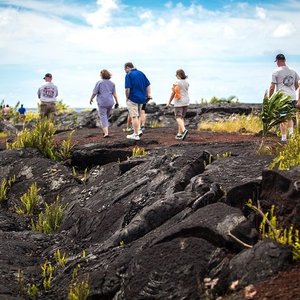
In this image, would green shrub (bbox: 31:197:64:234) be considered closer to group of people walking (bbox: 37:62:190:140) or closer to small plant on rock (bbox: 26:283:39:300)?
small plant on rock (bbox: 26:283:39:300)

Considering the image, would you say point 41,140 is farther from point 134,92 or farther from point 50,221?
point 50,221

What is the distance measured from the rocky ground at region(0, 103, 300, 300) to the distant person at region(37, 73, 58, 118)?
23.0ft

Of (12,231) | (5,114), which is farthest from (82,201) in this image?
(5,114)

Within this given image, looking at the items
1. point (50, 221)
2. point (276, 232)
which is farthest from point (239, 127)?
point (276, 232)

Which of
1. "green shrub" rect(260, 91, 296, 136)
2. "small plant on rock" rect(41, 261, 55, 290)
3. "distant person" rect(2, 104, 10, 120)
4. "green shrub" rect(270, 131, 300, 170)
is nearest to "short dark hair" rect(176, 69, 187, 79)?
"green shrub" rect(260, 91, 296, 136)

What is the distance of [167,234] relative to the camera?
649 cm

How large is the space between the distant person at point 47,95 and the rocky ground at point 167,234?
7017 millimetres

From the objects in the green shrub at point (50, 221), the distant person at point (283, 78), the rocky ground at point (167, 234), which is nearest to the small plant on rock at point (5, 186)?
the rocky ground at point (167, 234)

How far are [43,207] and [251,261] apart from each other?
23.0ft

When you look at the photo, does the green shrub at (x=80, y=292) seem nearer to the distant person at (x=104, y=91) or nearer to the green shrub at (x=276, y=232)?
the green shrub at (x=276, y=232)

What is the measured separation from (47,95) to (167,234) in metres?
12.7

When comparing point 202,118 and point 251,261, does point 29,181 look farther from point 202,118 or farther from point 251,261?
point 202,118

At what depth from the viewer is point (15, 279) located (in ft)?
24.9

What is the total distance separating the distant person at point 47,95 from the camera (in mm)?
18234
